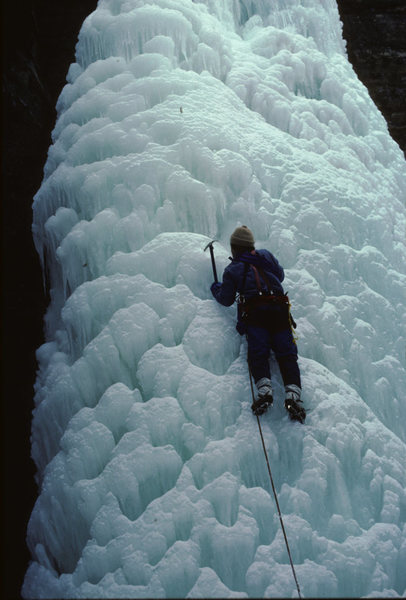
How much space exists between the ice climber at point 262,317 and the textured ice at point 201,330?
10cm

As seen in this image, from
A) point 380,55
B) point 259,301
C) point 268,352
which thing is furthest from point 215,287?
point 380,55

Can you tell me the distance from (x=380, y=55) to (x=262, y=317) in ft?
12.7

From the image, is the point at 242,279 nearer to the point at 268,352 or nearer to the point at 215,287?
the point at 215,287

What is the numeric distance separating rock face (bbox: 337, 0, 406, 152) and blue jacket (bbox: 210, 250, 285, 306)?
3.06m

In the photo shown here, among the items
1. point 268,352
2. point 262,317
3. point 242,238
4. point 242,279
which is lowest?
point 268,352

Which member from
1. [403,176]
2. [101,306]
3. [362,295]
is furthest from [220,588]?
[403,176]

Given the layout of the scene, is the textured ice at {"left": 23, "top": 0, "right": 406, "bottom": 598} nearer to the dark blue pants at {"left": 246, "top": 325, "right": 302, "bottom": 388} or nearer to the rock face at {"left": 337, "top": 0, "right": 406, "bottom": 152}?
the dark blue pants at {"left": 246, "top": 325, "right": 302, "bottom": 388}

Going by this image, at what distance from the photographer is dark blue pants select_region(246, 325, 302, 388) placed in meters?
2.13

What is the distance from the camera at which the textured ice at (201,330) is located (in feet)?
6.23

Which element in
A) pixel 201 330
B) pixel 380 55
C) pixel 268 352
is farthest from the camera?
pixel 380 55

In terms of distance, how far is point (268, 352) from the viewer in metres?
2.17

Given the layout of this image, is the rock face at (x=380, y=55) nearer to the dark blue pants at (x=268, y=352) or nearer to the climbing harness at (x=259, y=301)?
the climbing harness at (x=259, y=301)

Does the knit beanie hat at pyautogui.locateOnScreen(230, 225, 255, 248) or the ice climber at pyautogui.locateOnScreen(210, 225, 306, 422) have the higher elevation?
the knit beanie hat at pyautogui.locateOnScreen(230, 225, 255, 248)

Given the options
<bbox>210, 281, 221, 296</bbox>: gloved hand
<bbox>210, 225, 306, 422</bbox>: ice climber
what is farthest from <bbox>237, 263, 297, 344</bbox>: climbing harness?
<bbox>210, 281, 221, 296</bbox>: gloved hand
